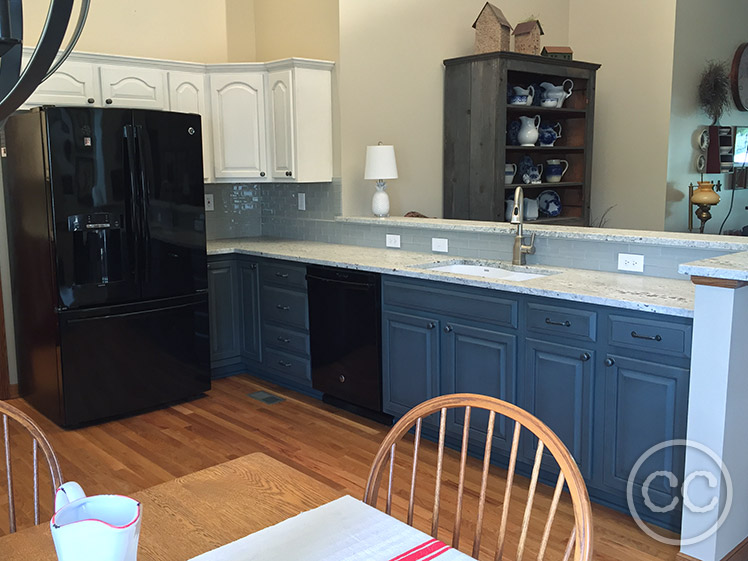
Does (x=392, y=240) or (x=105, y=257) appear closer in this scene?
(x=105, y=257)

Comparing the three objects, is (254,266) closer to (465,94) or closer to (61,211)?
(61,211)

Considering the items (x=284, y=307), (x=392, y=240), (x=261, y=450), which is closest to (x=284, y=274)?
(x=284, y=307)

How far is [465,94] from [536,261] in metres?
1.80

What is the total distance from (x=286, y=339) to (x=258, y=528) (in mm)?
3126

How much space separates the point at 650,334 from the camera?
2.55 metres

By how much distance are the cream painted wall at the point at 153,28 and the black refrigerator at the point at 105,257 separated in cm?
85

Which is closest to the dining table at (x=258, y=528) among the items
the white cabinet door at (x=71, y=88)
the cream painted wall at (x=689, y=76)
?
the white cabinet door at (x=71, y=88)

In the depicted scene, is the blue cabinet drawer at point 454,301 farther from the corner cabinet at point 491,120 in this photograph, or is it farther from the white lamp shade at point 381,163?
the corner cabinet at point 491,120

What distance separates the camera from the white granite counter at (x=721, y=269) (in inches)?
84.0

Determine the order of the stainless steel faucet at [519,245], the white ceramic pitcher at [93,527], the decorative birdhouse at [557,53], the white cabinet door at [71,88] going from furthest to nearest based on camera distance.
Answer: the decorative birdhouse at [557,53], the white cabinet door at [71,88], the stainless steel faucet at [519,245], the white ceramic pitcher at [93,527]

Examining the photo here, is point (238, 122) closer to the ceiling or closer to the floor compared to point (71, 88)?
closer to the floor

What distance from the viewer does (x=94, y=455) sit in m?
3.46

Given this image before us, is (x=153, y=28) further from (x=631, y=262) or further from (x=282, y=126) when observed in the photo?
(x=631, y=262)

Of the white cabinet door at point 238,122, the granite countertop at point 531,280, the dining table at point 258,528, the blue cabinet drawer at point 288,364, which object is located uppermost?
the white cabinet door at point 238,122
